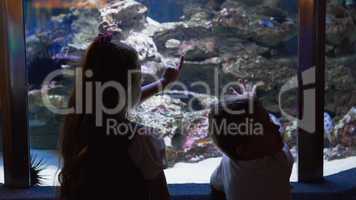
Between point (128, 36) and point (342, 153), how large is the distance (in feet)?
6.43

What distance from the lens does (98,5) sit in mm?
3393

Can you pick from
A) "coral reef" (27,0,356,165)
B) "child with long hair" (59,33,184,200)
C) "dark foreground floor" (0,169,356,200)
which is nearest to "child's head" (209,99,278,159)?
"child with long hair" (59,33,184,200)

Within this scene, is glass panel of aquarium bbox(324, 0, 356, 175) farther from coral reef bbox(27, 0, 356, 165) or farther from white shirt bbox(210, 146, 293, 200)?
white shirt bbox(210, 146, 293, 200)

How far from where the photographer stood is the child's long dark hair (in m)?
1.26

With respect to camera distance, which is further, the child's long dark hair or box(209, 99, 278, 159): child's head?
box(209, 99, 278, 159): child's head

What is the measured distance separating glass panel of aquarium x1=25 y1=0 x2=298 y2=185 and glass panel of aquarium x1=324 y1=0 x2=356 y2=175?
0.37 m

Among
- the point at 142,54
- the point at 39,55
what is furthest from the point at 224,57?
the point at 39,55

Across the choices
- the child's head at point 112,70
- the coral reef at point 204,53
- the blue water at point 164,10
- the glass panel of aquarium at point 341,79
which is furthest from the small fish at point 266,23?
the child's head at point 112,70

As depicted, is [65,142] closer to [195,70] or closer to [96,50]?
[96,50]

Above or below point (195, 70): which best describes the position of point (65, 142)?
below

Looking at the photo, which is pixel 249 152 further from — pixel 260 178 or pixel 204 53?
pixel 204 53

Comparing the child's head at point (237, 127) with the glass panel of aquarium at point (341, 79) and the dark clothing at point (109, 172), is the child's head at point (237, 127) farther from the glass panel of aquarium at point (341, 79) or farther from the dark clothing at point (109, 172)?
the glass panel of aquarium at point (341, 79)

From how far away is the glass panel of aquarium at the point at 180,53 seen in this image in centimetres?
290

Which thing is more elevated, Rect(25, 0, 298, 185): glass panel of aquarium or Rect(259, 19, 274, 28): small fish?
Rect(259, 19, 274, 28): small fish
